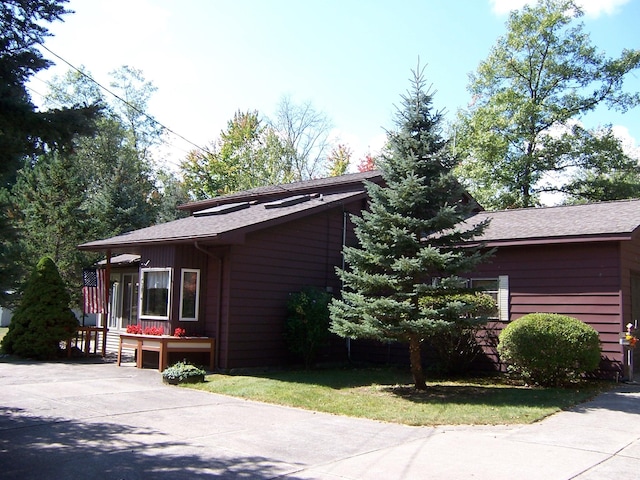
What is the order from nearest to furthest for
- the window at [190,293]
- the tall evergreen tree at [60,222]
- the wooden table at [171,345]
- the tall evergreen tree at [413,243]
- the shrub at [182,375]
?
the tall evergreen tree at [413,243]
the shrub at [182,375]
the wooden table at [171,345]
the window at [190,293]
the tall evergreen tree at [60,222]

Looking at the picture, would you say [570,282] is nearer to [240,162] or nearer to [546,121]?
[546,121]

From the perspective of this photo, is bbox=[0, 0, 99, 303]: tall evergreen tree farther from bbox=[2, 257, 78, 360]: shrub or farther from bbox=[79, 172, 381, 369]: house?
bbox=[2, 257, 78, 360]: shrub

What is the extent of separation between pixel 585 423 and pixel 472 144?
2385cm

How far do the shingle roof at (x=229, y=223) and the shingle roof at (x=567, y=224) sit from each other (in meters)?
4.39

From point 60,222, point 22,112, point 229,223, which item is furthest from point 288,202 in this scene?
point 60,222

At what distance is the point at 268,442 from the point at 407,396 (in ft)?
14.0

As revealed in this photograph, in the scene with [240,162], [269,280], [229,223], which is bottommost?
[269,280]

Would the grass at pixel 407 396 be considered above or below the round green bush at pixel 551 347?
below

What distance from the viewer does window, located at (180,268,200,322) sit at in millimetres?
14234

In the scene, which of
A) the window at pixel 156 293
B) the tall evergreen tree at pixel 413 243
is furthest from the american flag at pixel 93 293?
the tall evergreen tree at pixel 413 243

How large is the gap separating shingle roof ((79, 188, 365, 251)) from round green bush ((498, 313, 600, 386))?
601 centimetres

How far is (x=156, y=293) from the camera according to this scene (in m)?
14.8

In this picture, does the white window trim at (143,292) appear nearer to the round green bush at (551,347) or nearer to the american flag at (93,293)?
the american flag at (93,293)

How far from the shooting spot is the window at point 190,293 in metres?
14.2
